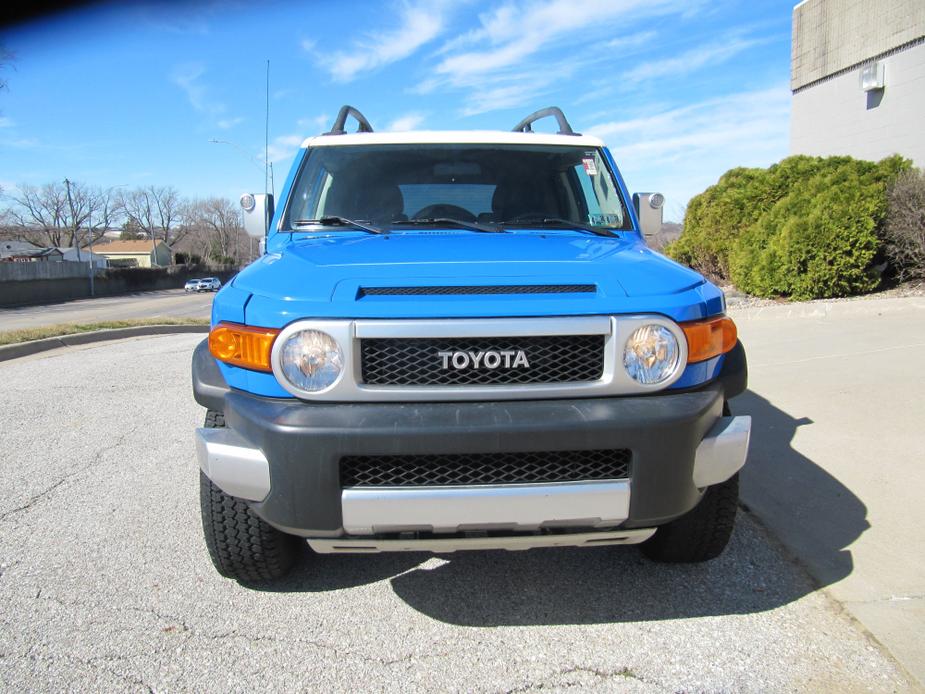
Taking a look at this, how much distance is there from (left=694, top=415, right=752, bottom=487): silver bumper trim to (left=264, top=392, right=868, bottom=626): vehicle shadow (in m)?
0.64

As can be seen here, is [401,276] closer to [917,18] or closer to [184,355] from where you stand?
[184,355]

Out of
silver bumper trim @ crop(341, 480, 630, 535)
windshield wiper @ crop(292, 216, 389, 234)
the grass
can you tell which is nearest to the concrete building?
windshield wiper @ crop(292, 216, 389, 234)

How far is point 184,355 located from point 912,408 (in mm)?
7952

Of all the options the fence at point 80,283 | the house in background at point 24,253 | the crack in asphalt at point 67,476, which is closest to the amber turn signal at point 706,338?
the crack in asphalt at point 67,476

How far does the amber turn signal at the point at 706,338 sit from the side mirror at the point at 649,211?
1381 millimetres

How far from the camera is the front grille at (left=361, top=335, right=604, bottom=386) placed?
7.59ft

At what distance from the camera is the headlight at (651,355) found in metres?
2.35

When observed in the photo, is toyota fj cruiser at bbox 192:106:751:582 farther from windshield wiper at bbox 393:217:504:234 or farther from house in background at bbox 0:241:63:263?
house in background at bbox 0:241:63:263

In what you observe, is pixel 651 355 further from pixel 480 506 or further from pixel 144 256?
pixel 144 256

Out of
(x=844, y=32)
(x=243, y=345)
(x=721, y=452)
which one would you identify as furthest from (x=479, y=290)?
(x=844, y=32)

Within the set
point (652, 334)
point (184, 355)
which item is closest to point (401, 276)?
point (652, 334)

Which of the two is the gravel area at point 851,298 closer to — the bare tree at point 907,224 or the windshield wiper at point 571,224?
the bare tree at point 907,224

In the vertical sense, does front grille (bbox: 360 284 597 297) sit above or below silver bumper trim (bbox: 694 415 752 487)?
above

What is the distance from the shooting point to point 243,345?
239 centimetres
